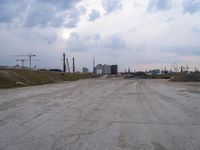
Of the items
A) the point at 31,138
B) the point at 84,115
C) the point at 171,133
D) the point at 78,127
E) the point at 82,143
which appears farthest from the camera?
the point at 84,115

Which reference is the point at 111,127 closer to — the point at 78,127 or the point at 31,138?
the point at 78,127

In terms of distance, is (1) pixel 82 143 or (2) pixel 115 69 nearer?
(1) pixel 82 143

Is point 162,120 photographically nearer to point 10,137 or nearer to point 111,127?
point 111,127

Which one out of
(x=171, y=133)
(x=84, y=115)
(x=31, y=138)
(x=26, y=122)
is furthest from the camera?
(x=84, y=115)

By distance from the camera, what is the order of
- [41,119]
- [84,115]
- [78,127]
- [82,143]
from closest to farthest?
[82,143] → [78,127] → [41,119] → [84,115]

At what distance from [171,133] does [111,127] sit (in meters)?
1.88

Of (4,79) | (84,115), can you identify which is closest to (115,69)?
(4,79)

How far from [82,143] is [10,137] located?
203 centimetres

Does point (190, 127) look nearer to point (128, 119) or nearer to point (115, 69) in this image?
point (128, 119)

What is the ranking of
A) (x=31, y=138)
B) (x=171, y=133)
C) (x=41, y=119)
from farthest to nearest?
1. (x=41, y=119)
2. (x=171, y=133)
3. (x=31, y=138)

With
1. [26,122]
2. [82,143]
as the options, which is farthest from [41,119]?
[82,143]

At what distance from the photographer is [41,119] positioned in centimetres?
1159

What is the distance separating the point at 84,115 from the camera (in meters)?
12.7

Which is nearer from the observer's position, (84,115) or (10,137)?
(10,137)
